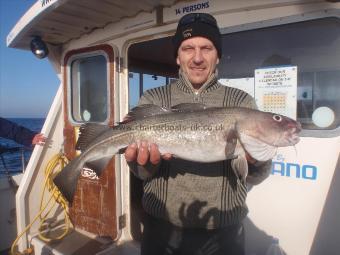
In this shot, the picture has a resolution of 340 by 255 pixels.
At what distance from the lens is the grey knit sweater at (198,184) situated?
7.89 feet

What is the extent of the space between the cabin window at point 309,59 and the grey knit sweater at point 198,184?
887 mm

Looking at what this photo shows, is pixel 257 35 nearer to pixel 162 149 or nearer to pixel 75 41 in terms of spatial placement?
pixel 162 149

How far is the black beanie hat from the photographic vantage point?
2584 mm

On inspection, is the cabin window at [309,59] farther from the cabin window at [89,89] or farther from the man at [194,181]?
the cabin window at [89,89]

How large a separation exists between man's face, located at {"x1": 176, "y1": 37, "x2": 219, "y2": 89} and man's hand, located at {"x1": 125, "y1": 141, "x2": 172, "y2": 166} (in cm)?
64

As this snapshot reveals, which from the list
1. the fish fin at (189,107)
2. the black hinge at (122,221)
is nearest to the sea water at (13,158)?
the black hinge at (122,221)

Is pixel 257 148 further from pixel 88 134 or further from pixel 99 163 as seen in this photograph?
pixel 88 134

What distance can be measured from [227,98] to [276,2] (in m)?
1.37

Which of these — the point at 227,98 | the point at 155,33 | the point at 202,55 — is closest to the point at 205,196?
the point at 227,98

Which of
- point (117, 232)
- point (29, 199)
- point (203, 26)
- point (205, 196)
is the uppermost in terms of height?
point (203, 26)

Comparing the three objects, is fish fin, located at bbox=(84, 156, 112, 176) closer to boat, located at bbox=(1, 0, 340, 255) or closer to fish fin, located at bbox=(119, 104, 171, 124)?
fish fin, located at bbox=(119, 104, 171, 124)

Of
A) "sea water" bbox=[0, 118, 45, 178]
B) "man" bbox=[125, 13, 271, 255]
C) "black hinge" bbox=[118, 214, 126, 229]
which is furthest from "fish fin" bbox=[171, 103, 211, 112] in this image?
"sea water" bbox=[0, 118, 45, 178]

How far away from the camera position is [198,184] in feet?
7.95

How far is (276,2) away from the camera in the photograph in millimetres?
3182
